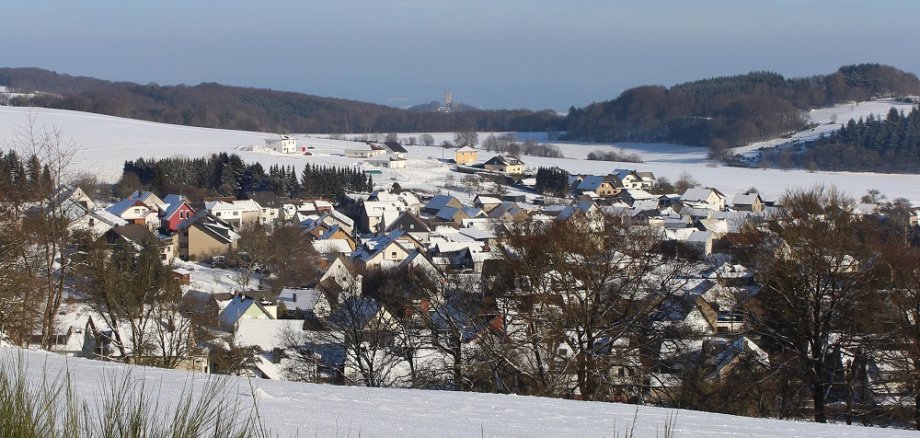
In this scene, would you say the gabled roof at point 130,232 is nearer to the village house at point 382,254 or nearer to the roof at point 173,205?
the roof at point 173,205

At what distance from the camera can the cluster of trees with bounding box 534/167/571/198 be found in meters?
47.1

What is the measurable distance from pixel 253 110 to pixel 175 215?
89.0 m

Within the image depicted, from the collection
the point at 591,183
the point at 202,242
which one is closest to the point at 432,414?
the point at 202,242

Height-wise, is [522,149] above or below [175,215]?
above

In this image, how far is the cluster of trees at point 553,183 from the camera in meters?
47.1

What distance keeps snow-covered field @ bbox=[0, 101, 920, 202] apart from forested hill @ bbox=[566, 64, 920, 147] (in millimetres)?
11500

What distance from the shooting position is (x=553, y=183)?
47.8 m

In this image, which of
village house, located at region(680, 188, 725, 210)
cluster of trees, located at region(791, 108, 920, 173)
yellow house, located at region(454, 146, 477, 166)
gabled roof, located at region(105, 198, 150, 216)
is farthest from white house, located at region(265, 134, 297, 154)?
cluster of trees, located at region(791, 108, 920, 173)

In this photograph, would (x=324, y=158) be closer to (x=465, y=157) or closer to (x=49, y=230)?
(x=465, y=157)

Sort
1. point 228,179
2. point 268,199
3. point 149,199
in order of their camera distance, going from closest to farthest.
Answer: point 149,199
point 268,199
point 228,179

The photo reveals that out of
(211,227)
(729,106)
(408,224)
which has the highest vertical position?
(729,106)

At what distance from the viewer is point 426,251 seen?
27406 millimetres

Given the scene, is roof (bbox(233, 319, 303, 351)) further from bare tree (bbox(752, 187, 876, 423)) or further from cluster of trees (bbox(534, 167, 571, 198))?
cluster of trees (bbox(534, 167, 571, 198))

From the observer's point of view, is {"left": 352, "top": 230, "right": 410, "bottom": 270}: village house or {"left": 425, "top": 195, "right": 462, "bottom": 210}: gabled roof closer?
{"left": 352, "top": 230, "right": 410, "bottom": 270}: village house
